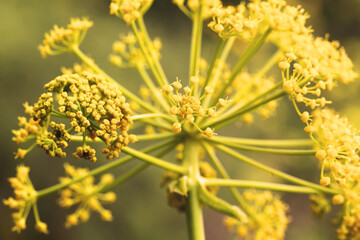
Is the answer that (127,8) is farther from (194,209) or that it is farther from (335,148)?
(335,148)

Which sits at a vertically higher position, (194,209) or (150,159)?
(150,159)

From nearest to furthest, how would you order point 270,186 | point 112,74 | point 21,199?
point 270,186 → point 21,199 → point 112,74

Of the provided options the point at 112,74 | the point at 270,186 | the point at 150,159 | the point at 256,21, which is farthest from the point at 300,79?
the point at 112,74

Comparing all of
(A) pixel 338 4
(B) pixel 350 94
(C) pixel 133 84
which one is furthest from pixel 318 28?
(C) pixel 133 84

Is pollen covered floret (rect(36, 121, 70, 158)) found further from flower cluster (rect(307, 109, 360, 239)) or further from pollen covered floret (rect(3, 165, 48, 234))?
flower cluster (rect(307, 109, 360, 239))

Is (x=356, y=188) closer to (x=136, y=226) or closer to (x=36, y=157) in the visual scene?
(x=136, y=226)

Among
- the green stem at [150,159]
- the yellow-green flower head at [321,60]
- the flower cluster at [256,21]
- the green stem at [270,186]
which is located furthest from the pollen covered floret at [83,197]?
the yellow-green flower head at [321,60]

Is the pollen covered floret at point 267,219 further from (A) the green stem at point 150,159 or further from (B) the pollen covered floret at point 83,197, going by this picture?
(B) the pollen covered floret at point 83,197
